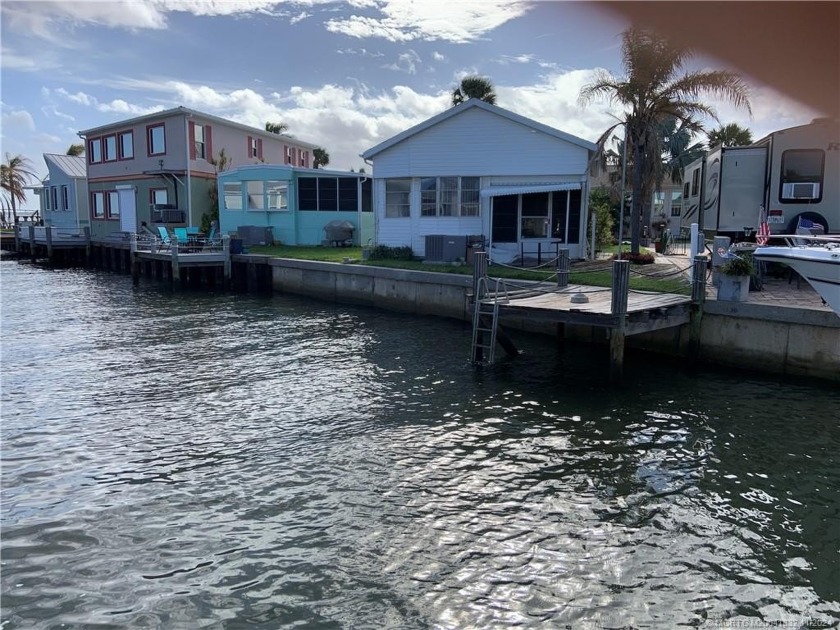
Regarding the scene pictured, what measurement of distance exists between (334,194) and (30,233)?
22.2 meters

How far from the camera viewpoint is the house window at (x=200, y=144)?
3244 centimetres

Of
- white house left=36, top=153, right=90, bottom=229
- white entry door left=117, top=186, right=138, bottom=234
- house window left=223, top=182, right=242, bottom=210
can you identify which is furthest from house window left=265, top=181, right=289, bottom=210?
white house left=36, top=153, right=90, bottom=229

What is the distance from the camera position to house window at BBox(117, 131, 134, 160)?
115 feet

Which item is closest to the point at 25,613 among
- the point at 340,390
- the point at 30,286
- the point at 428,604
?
the point at 428,604

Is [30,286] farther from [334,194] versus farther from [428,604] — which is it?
[428,604]

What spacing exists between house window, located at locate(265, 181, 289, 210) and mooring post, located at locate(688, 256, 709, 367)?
21.4m

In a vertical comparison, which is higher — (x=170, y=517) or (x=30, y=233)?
(x=30, y=233)

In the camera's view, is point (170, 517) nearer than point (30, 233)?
Yes

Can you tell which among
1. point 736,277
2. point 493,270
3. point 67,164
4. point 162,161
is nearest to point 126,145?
point 162,161

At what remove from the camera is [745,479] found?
734 cm

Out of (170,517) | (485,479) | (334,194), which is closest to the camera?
(170,517)

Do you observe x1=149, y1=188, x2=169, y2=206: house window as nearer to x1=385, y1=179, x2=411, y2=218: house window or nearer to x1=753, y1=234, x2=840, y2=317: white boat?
x1=385, y1=179, x2=411, y2=218: house window

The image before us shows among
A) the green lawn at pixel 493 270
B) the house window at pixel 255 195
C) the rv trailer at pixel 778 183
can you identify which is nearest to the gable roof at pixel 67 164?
the house window at pixel 255 195

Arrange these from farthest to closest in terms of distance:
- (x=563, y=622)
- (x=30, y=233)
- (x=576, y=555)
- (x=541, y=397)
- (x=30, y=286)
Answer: (x=30, y=233) → (x=30, y=286) → (x=541, y=397) → (x=576, y=555) → (x=563, y=622)
